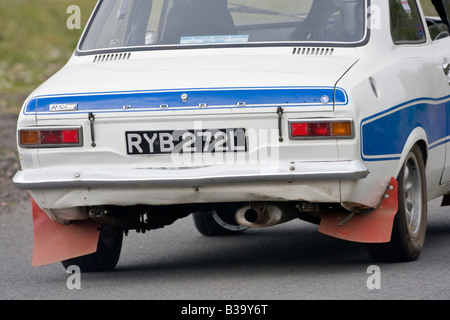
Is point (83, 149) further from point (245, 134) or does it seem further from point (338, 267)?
point (338, 267)

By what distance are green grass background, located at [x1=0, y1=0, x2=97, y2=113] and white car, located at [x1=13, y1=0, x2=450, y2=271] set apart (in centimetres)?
1143

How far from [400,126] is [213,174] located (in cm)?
119

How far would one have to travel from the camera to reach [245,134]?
20.8ft

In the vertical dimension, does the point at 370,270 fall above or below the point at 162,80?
below

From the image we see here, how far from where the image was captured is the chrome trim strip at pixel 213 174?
20.6 ft

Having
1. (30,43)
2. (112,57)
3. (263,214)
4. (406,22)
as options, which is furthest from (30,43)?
(263,214)

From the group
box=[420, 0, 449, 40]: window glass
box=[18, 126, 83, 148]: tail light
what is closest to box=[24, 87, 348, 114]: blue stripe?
box=[18, 126, 83, 148]: tail light

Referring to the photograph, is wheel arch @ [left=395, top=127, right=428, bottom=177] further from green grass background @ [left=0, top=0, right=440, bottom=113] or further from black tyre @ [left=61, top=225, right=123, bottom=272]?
green grass background @ [left=0, top=0, right=440, bottom=113]

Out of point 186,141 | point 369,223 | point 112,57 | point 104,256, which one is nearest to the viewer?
point 186,141

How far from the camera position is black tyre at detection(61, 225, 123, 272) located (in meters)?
7.43

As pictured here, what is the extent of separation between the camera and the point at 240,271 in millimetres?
7129

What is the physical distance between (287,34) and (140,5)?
3.87 feet

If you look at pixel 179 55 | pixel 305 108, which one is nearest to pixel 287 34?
pixel 179 55

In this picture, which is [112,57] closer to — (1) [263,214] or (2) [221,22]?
(2) [221,22]
